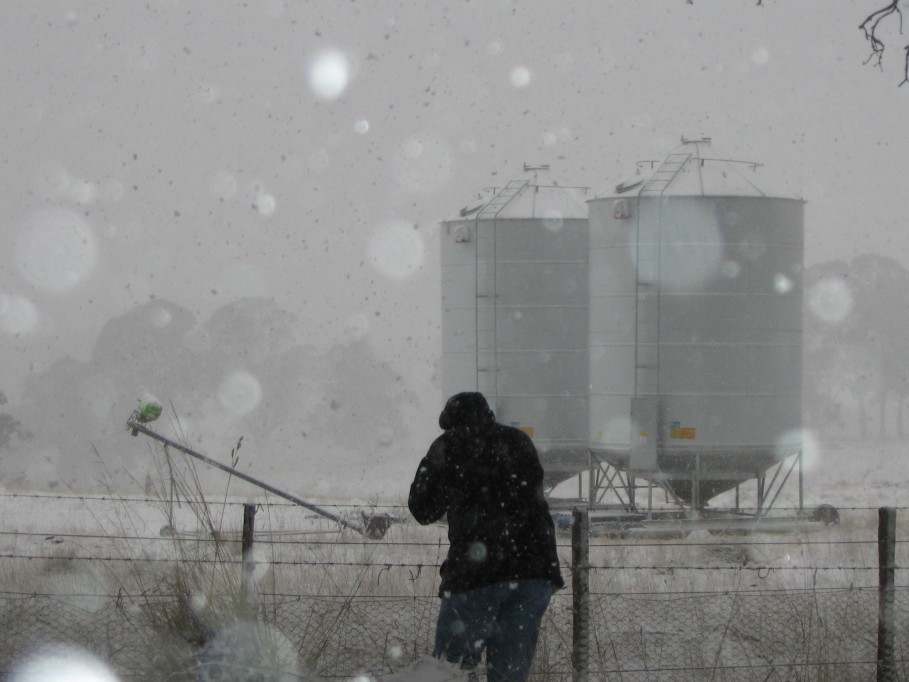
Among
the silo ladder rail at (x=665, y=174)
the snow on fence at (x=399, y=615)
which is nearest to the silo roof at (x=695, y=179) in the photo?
the silo ladder rail at (x=665, y=174)

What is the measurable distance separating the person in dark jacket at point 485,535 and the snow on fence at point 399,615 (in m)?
0.83

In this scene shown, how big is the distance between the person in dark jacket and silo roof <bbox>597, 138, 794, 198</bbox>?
1069 centimetres

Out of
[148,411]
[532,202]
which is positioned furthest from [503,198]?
[148,411]

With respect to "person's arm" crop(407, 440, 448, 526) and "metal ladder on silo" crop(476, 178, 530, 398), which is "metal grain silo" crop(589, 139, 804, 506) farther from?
"person's arm" crop(407, 440, 448, 526)

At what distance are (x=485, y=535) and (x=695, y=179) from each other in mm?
11203

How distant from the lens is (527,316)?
16984 millimetres

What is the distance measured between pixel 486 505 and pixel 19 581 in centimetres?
553

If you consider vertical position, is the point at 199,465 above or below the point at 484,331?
below

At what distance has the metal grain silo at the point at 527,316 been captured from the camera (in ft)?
55.7

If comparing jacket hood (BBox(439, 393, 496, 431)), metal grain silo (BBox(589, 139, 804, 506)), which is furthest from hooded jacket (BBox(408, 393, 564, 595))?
metal grain silo (BBox(589, 139, 804, 506))

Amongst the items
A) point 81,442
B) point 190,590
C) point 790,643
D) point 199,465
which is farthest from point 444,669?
point 81,442

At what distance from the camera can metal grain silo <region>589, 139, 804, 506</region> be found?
15.1 metres

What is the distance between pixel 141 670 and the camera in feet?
20.1

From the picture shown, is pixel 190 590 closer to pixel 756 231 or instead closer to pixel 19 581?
pixel 19 581
